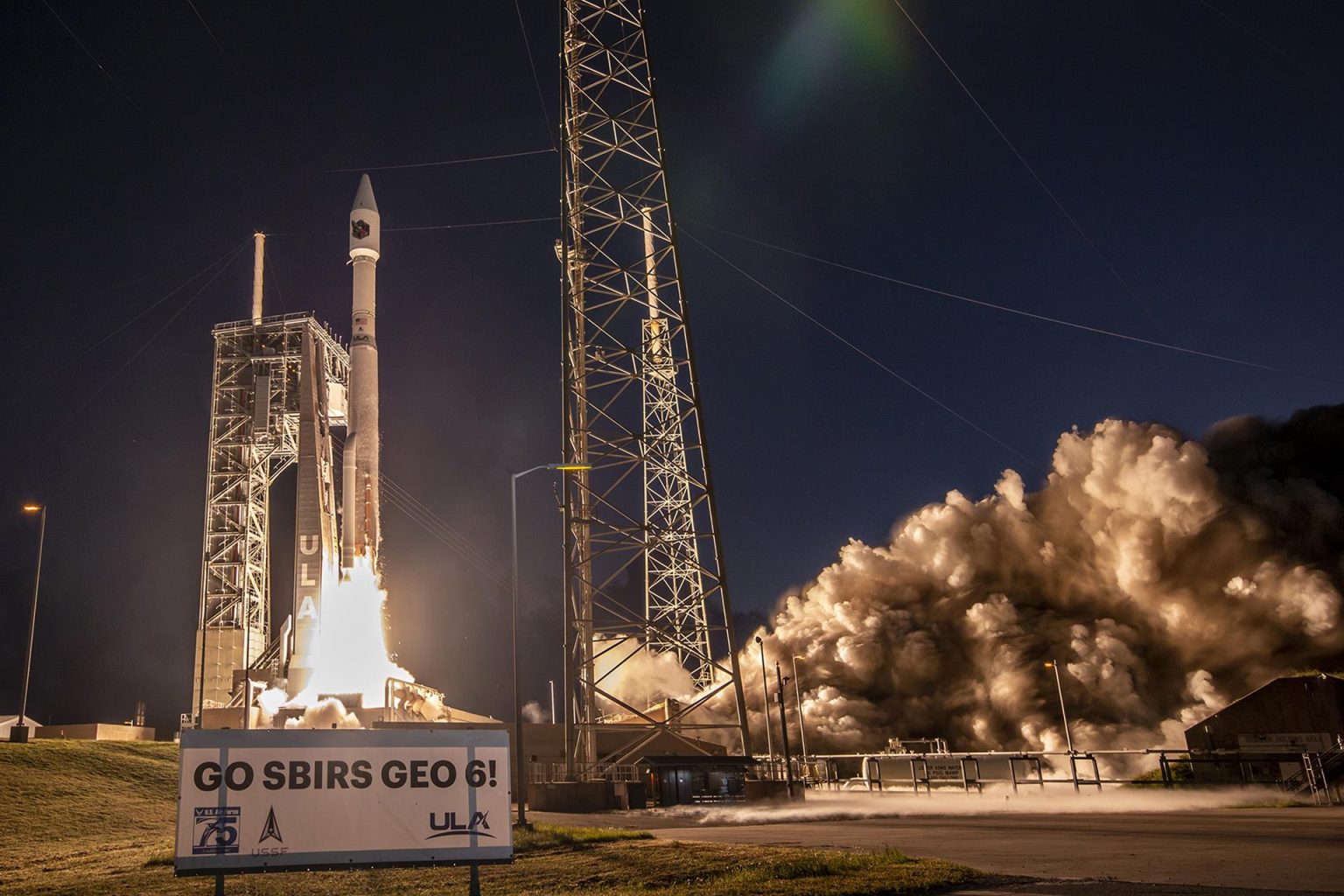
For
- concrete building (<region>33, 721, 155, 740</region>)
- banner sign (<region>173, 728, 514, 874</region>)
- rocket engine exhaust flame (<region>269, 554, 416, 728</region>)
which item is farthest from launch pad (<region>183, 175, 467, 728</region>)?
banner sign (<region>173, 728, 514, 874</region>)

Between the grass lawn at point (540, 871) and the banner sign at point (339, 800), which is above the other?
the banner sign at point (339, 800)

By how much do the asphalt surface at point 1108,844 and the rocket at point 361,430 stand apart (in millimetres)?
36508

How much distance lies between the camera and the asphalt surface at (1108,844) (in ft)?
38.4

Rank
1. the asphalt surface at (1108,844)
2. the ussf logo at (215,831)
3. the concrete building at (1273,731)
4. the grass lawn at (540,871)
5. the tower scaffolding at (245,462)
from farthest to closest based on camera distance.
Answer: the tower scaffolding at (245,462) → the concrete building at (1273,731) → the grass lawn at (540,871) → the asphalt surface at (1108,844) → the ussf logo at (215,831)

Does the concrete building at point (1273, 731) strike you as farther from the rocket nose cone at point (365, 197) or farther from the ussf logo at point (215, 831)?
the rocket nose cone at point (365, 197)

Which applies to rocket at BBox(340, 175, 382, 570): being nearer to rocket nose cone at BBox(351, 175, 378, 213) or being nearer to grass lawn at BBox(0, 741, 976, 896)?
rocket nose cone at BBox(351, 175, 378, 213)

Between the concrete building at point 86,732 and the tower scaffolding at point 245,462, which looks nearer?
the concrete building at point 86,732

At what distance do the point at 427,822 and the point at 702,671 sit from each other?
142 ft

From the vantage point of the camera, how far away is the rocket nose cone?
64.3 m

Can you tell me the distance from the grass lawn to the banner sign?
2.31 metres

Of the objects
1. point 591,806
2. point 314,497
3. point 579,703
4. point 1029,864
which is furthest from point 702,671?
point 1029,864

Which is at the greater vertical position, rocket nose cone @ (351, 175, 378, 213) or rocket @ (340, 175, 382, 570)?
rocket nose cone @ (351, 175, 378, 213)

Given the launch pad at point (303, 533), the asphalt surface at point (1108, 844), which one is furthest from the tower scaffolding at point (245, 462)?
the asphalt surface at point (1108, 844)

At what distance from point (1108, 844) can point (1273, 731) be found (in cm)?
2976
